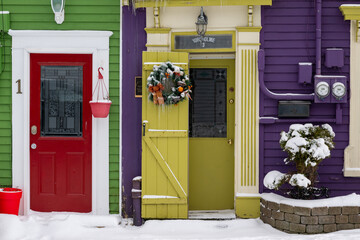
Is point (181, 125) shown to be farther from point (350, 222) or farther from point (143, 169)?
point (350, 222)

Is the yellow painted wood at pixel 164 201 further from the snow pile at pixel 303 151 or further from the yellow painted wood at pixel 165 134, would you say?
the snow pile at pixel 303 151

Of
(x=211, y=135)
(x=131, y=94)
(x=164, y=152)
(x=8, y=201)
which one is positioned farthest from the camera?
(x=211, y=135)

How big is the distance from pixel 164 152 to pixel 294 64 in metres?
2.31

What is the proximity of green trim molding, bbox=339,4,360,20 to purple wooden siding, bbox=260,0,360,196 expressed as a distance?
0.51ft

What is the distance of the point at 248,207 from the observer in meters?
6.62

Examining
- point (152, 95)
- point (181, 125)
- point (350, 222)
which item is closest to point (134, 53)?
point (152, 95)

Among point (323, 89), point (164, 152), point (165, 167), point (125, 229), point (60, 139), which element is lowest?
point (125, 229)

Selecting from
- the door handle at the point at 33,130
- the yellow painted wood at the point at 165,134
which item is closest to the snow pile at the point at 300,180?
the yellow painted wood at the point at 165,134

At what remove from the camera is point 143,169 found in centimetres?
650

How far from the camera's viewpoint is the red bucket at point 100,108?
6.51 meters

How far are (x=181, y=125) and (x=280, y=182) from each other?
1588mm

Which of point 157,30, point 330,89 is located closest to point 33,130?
point 157,30

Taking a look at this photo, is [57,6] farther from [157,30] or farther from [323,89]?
[323,89]

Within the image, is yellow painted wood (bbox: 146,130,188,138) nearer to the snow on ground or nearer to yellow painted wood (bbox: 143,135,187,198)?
yellow painted wood (bbox: 143,135,187,198)
